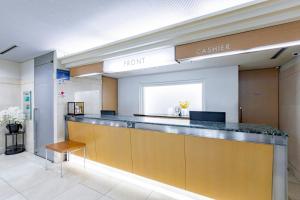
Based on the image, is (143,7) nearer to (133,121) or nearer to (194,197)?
(133,121)

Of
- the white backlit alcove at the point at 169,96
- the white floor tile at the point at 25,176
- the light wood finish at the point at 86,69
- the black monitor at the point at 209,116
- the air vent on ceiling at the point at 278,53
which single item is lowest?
the white floor tile at the point at 25,176

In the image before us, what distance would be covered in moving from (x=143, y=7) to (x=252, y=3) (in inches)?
44.9

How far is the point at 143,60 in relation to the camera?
7.64 ft

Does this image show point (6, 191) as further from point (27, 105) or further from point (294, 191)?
point (294, 191)

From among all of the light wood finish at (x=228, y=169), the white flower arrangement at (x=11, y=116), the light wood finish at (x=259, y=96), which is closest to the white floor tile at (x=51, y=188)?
the light wood finish at (x=228, y=169)

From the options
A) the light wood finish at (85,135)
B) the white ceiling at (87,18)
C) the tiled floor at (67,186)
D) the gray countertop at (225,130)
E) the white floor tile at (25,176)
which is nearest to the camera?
the gray countertop at (225,130)

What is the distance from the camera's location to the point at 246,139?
1.52 meters

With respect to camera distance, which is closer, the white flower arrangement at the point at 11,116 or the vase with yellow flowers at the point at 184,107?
the white flower arrangement at the point at 11,116

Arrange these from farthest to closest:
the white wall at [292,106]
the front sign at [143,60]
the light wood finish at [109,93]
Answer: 1. the light wood finish at [109,93]
2. the white wall at [292,106]
3. the front sign at [143,60]

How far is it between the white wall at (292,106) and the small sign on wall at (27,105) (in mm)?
5777

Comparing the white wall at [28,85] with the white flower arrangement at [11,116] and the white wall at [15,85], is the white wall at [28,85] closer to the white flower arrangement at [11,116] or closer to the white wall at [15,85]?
the white wall at [15,85]

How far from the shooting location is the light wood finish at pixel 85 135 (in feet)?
9.35

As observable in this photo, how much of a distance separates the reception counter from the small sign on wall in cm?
246

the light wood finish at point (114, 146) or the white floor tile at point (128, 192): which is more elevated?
the light wood finish at point (114, 146)
